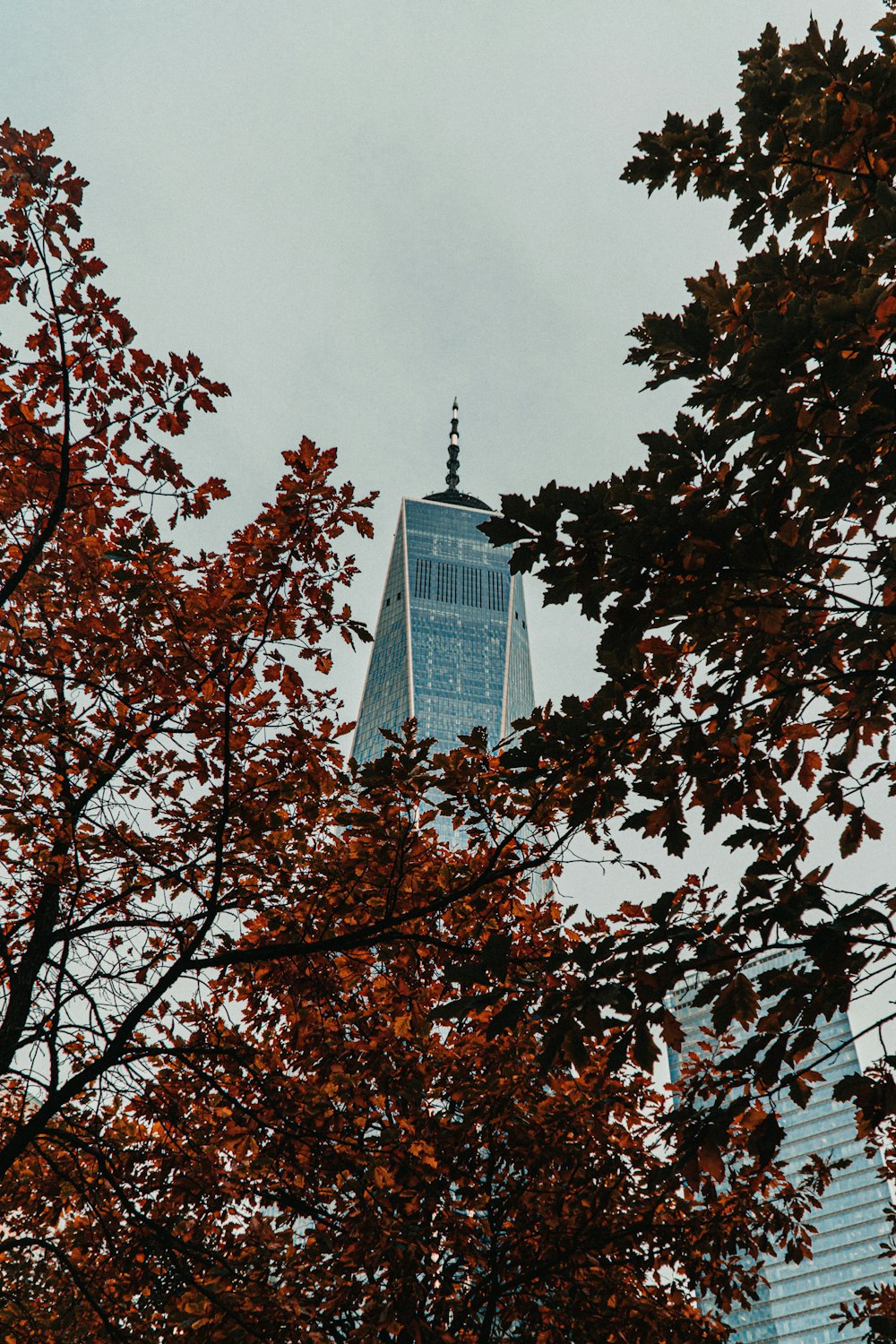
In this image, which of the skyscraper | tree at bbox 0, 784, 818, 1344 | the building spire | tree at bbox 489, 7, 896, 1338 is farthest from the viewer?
the building spire

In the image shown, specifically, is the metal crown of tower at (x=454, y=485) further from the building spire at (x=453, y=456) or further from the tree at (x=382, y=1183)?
the tree at (x=382, y=1183)

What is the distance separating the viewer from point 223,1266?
5.19 m

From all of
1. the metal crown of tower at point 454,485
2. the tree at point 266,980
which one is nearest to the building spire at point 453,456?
the metal crown of tower at point 454,485

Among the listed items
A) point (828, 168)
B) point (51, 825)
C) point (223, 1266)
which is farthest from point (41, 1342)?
point (828, 168)

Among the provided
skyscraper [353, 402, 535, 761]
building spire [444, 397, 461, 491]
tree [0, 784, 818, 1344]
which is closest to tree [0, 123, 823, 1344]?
tree [0, 784, 818, 1344]

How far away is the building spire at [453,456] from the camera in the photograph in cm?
16512

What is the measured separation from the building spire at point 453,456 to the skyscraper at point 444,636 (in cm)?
2368

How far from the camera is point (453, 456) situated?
169 meters

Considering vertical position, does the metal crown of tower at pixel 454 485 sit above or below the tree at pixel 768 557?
above

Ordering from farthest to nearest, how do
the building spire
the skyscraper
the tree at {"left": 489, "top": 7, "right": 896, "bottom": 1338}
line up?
the building spire < the skyscraper < the tree at {"left": 489, "top": 7, "right": 896, "bottom": 1338}

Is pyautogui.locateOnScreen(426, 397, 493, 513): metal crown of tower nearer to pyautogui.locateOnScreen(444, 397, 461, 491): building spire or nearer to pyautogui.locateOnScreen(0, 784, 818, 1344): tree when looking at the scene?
pyautogui.locateOnScreen(444, 397, 461, 491): building spire

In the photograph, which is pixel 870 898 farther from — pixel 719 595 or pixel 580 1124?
pixel 580 1124

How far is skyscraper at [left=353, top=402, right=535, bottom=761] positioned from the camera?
427 ft

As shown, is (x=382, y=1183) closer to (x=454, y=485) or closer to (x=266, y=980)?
(x=266, y=980)
